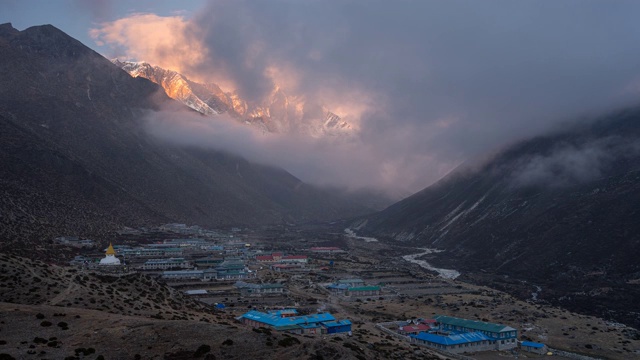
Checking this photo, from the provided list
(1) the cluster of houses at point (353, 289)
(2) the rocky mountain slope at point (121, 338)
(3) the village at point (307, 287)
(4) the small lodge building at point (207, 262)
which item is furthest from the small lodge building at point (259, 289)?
(2) the rocky mountain slope at point (121, 338)

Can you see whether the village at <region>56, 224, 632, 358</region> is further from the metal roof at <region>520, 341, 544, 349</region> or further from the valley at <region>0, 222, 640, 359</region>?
the valley at <region>0, 222, 640, 359</region>

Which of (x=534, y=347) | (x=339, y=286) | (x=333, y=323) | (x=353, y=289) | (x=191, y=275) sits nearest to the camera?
(x=333, y=323)

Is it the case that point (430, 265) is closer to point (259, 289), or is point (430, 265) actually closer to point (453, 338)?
point (259, 289)

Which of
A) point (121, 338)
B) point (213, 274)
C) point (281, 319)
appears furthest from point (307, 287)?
point (121, 338)

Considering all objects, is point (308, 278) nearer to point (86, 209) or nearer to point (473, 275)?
point (473, 275)

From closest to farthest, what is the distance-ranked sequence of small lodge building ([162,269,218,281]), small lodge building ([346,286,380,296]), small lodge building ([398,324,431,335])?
1. small lodge building ([398,324,431,335])
2. small lodge building ([346,286,380,296])
3. small lodge building ([162,269,218,281])

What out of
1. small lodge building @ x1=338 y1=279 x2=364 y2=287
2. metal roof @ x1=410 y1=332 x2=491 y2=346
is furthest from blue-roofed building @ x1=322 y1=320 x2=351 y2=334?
small lodge building @ x1=338 y1=279 x2=364 y2=287

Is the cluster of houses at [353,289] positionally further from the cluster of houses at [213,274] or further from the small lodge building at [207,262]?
the small lodge building at [207,262]
